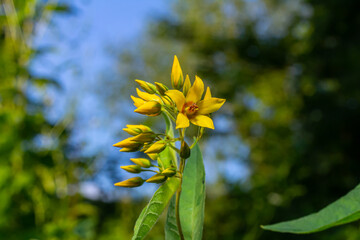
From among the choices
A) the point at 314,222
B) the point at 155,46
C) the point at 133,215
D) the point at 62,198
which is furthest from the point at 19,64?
the point at 155,46

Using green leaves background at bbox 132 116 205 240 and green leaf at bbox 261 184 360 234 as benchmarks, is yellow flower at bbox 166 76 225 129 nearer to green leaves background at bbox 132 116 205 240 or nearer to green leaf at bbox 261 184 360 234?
green leaves background at bbox 132 116 205 240

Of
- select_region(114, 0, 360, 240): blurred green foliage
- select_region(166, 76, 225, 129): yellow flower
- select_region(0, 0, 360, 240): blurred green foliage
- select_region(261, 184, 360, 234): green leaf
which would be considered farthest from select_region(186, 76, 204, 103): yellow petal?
select_region(114, 0, 360, 240): blurred green foliage

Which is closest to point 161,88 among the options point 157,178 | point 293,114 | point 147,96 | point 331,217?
point 147,96

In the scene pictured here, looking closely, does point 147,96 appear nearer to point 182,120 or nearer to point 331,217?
point 182,120

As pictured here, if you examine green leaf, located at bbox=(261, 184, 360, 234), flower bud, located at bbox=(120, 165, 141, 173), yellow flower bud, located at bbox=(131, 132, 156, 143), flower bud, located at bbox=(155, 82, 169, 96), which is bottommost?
green leaf, located at bbox=(261, 184, 360, 234)

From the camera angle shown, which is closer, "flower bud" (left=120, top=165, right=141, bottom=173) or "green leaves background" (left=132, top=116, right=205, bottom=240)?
"green leaves background" (left=132, top=116, right=205, bottom=240)

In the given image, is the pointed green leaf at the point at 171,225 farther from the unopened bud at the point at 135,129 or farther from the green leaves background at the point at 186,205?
the unopened bud at the point at 135,129

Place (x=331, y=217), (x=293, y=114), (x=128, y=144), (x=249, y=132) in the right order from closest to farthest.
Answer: (x=331, y=217) → (x=128, y=144) → (x=293, y=114) → (x=249, y=132)
